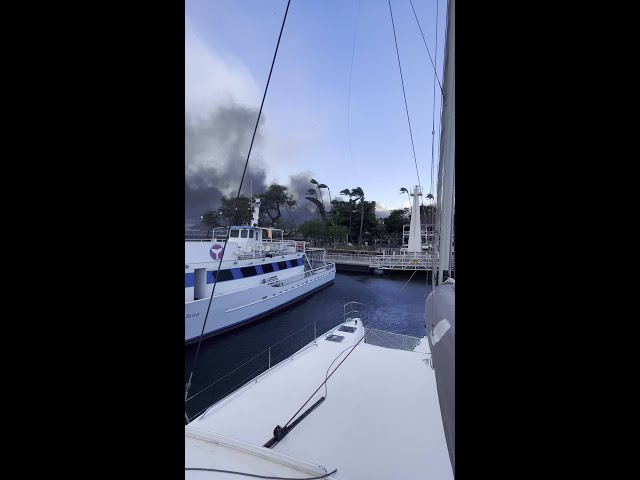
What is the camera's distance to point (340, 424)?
2705 millimetres

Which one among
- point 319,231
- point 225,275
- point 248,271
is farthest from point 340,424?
point 319,231

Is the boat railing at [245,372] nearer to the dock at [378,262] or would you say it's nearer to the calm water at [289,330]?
the calm water at [289,330]

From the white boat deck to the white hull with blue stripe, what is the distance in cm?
319

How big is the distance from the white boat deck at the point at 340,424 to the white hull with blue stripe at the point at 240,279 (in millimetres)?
3191

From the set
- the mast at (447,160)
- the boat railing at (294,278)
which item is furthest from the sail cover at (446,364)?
the boat railing at (294,278)

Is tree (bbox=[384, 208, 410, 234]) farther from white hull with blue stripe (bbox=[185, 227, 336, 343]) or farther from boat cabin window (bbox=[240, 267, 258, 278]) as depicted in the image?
Answer: boat cabin window (bbox=[240, 267, 258, 278])

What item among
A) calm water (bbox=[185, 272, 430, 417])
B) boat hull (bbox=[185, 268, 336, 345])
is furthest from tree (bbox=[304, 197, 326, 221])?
boat hull (bbox=[185, 268, 336, 345])

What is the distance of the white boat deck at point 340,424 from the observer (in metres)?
2.09

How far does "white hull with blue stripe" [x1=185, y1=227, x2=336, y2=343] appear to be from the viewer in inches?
332

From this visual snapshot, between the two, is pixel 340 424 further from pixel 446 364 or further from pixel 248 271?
pixel 248 271
